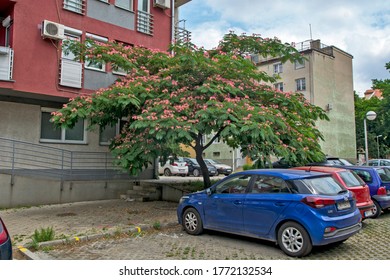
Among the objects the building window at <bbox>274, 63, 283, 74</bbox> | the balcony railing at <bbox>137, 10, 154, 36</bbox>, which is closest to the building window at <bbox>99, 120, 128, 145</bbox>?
the balcony railing at <bbox>137, 10, 154, 36</bbox>

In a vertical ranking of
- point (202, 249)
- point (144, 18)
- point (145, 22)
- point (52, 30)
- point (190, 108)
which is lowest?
point (202, 249)

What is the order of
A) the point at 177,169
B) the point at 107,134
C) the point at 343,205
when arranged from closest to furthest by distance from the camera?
the point at 343,205 → the point at 107,134 → the point at 177,169

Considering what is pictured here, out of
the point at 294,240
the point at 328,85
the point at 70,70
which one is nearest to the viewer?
the point at 294,240

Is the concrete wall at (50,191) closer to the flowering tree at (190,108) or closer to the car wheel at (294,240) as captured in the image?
the flowering tree at (190,108)

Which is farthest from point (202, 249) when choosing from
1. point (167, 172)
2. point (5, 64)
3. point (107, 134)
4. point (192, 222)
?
point (167, 172)

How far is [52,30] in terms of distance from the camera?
40.2ft

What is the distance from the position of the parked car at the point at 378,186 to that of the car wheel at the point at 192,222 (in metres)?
5.46

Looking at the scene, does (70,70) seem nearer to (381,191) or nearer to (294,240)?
(294,240)

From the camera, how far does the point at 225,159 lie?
120ft

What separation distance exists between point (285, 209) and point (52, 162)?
10384mm

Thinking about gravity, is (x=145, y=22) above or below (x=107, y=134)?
above

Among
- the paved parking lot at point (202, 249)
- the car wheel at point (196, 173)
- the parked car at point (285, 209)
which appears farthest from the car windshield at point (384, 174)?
the car wheel at point (196, 173)

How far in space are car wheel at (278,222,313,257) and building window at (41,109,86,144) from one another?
9.71 m
